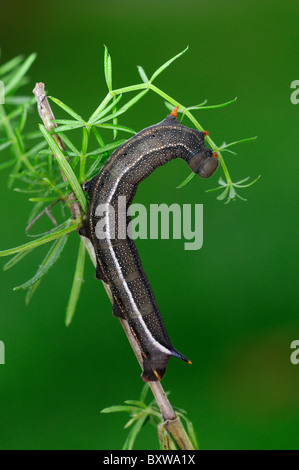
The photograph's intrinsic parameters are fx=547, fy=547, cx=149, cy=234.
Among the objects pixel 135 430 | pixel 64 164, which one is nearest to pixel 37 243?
pixel 64 164

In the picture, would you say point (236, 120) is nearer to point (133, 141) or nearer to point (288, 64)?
point (288, 64)

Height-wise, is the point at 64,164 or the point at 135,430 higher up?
the point at 64,164

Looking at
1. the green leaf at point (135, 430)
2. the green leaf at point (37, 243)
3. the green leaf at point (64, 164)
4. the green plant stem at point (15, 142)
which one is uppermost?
the green plant stem at point (15, 142)

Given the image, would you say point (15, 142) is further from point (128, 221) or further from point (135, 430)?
point (135, 430)

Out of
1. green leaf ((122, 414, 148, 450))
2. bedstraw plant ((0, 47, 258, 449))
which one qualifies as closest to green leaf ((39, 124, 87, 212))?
bedstraw plant ((0, 47, 258, 449))

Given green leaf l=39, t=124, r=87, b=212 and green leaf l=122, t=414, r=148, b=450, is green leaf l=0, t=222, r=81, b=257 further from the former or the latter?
green leaf l=122, t=414, r=148, b=450

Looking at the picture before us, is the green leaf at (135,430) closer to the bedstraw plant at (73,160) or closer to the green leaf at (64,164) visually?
the bedstraw plant at (73,160)

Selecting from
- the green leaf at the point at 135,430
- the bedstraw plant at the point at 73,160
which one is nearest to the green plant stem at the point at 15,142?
the bedstraw plant at the point at 73,160

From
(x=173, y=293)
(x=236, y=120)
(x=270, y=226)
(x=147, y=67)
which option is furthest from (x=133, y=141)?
(x=147, y=67)
